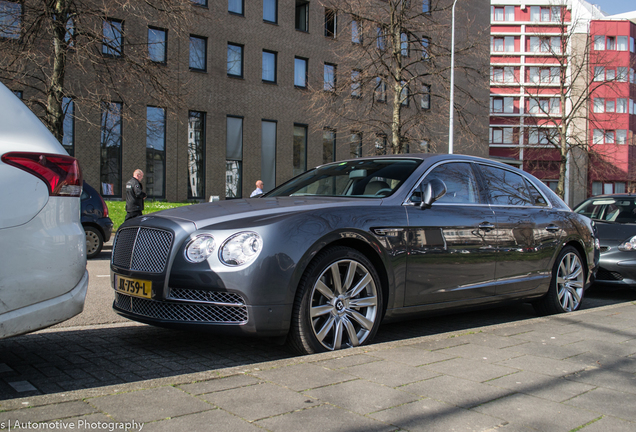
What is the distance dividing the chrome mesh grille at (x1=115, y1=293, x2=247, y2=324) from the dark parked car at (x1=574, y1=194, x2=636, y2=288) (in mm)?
5983

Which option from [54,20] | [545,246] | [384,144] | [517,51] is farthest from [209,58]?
[517,51]

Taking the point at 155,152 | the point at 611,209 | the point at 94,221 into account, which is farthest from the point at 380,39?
the point at 611,209

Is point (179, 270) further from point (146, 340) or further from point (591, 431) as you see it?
point (591, 431)

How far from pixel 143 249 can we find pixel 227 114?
23227 mm

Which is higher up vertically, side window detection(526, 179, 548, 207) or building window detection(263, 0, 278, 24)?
building window detection(263, 0, 278, 24)

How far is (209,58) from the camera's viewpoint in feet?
85.3

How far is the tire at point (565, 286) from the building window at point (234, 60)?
22509 mm

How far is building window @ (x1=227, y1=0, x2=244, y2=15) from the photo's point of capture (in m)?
26.8

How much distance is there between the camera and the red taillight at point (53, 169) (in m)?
3.00

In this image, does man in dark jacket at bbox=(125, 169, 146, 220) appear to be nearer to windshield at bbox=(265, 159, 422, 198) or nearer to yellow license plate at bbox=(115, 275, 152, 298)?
windshield at bbox=(265, 159, 422, 198)

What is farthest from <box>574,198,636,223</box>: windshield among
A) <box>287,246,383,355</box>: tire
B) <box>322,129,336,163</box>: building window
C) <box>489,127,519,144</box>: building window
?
<box>489,127,519,144</box>: building window

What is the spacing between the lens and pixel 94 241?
12258 mm

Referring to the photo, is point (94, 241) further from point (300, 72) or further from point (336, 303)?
point (300, 72)

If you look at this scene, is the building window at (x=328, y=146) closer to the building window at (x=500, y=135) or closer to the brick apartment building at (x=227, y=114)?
the brick apartment building at (x=227, y=114)
